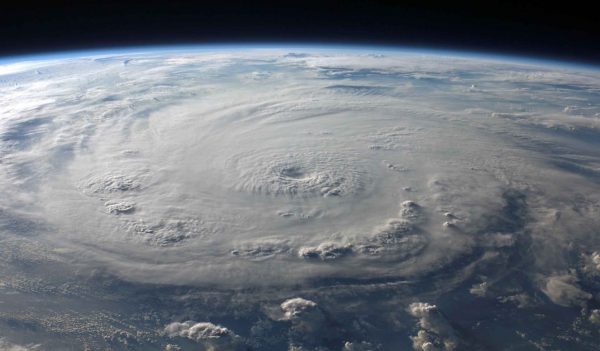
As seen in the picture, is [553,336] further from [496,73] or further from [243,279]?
[496,73]

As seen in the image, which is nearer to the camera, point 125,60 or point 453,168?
point 453,168

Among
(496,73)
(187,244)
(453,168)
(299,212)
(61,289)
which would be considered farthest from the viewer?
(496,73)

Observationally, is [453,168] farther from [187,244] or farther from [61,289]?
[61,289]

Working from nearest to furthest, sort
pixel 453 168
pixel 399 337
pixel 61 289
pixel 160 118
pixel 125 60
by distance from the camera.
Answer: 1. pixel 399 337
2. pixel 61 289
3. pixel 453 168
4. pixel 160 118
5. pixel 125 60

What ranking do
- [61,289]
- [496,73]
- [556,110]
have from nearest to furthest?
1. [61,289]
2. [556,110]
3. [496,73]

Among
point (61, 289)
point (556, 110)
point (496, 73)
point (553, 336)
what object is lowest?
point (553, 336)

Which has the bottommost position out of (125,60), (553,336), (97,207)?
(553,336)

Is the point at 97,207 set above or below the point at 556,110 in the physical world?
below

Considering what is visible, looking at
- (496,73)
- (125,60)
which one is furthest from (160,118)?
(496,73)

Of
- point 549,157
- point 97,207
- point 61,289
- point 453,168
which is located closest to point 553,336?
point 453,168
